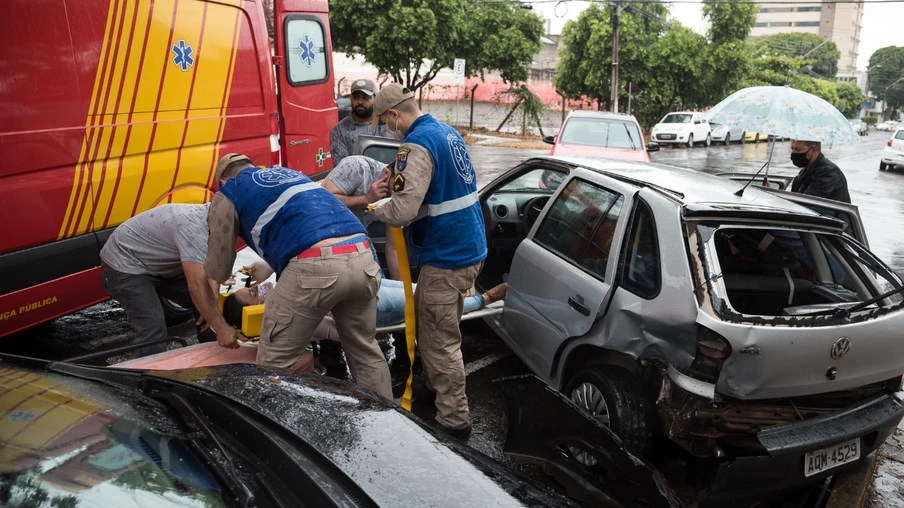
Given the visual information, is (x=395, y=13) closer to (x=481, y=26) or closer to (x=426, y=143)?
(x=481, y=26)

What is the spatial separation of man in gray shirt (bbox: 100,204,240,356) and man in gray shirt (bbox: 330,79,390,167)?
2.64 meters

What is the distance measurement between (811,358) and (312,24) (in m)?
6.04

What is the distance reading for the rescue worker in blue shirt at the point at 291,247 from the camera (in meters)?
3.20

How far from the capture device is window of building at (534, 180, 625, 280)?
147 inches

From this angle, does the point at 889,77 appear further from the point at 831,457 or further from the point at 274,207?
the point at 274,207

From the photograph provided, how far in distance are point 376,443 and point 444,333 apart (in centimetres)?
190

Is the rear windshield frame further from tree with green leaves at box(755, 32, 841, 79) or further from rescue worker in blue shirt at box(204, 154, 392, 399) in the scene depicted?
tree with green leaves at box(755, 32, 841, 79)

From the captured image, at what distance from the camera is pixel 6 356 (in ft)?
7.88

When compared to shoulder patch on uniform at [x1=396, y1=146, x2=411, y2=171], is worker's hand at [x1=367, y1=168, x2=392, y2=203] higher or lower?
lower

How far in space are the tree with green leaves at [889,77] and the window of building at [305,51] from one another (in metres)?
111

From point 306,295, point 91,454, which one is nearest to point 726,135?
point 306,295

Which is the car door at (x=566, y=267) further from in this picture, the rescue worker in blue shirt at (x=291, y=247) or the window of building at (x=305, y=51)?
the window of building at (x=305, y=51)

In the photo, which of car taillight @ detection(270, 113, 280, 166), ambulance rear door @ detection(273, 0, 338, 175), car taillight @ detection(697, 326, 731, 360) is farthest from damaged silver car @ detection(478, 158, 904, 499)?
ambulance rear door @ detection(273, 0, 338, 175)

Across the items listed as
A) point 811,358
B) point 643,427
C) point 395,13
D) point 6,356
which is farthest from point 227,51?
point 395,13
